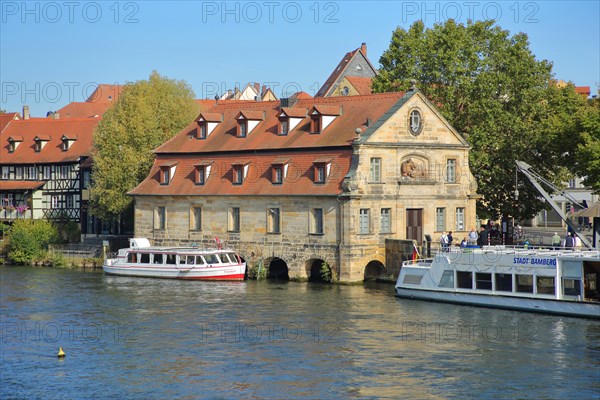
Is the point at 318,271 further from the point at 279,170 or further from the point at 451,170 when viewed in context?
the point at 451,170

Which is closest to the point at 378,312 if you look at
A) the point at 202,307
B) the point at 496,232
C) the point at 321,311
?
the point at 321,311

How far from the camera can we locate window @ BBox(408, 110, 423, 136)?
2454 inches

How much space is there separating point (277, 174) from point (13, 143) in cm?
3551

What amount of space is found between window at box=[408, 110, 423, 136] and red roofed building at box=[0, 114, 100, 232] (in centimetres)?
3160

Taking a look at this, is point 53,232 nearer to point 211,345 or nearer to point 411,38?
point 411,38

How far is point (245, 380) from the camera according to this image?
3656 cm

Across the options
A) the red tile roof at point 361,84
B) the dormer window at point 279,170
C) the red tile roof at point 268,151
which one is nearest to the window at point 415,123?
the red tile roof at point 268,151

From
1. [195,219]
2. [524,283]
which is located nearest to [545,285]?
[524,283]

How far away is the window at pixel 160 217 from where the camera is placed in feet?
230

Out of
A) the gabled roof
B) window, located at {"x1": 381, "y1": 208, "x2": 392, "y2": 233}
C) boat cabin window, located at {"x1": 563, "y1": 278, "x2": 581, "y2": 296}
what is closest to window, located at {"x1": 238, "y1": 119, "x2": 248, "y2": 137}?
the gabled roof

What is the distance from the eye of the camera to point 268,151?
64.7m

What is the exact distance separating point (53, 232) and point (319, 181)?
26.2 metres

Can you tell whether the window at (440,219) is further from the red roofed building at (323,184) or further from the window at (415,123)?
the window at (415,123)

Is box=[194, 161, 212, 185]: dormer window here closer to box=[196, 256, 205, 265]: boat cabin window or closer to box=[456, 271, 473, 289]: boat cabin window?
box=[196, 256, 205, 265]: boat cabin window
